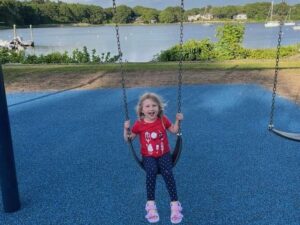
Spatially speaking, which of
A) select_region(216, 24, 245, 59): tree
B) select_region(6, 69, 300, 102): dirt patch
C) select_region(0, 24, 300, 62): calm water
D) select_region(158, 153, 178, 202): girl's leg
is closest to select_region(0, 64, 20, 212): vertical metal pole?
select_region(158, 153, 178, 202): girl's leg

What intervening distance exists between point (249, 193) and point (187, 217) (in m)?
0.76

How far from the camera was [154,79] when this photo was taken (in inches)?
404

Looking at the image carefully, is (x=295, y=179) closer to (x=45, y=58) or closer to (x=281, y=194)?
(x=281, y=194)

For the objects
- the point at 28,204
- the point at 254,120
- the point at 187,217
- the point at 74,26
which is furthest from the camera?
the point at 74,26

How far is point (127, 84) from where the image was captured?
977 cm

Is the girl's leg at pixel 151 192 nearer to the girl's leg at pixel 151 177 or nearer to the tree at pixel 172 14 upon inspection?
the girl's leg at pixel 151 177

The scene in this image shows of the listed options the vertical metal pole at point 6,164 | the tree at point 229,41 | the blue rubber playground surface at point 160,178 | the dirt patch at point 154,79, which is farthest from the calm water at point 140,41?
the vertical metal pole at point 6,164

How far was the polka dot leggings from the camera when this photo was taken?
3.29 m

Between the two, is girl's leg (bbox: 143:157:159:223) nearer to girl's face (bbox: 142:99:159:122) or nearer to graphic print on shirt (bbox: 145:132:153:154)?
graphic print on shirt (bbox: 145:132:153:154)

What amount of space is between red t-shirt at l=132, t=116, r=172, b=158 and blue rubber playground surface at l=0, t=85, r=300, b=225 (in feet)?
1.83

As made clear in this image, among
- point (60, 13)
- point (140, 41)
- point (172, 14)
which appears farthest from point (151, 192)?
point (60, 13)

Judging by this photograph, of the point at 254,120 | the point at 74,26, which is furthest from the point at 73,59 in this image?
the point at 74,26

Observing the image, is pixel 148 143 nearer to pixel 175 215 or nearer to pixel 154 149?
pixel 154 149

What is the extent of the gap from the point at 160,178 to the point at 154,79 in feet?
20.2
